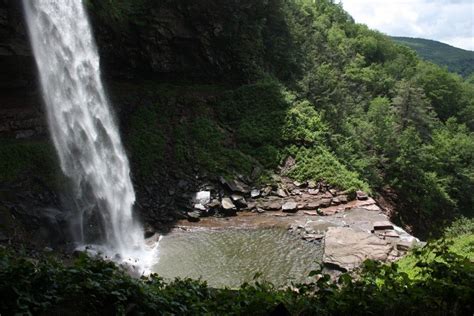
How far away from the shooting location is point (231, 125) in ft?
90.8

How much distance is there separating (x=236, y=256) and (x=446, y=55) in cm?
16222

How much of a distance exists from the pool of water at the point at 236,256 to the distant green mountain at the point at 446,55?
135793 mm

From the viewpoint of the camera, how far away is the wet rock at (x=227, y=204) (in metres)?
22.2

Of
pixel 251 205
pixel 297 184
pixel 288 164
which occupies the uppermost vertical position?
pixel 288 164

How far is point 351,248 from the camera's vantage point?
54.8 ft

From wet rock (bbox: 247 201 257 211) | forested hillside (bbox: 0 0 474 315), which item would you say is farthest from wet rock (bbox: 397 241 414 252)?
wet rock (bbox: 247 201 257 211)

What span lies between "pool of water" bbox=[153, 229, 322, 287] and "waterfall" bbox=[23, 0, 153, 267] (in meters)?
1.81

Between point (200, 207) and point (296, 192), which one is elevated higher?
point (296, 192)

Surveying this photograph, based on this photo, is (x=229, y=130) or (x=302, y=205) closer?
(x=302, y=205)

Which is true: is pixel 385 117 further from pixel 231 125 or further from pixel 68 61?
pixel 68 61

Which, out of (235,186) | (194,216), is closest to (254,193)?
(235,186)

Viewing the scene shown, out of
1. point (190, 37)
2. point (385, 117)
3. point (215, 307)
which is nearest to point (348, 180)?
point (385, 117)

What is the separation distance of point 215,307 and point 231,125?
22188mm

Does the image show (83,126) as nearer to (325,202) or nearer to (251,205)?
(251,205)
